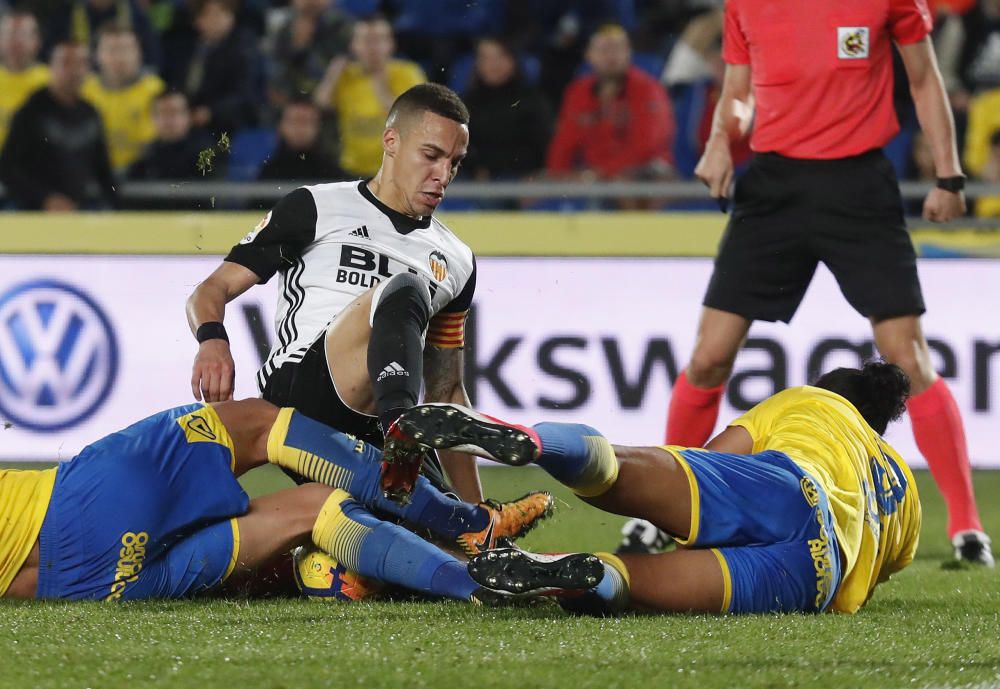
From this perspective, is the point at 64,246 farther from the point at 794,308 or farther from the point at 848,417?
the point at 848,417

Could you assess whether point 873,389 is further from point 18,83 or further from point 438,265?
point 18,83

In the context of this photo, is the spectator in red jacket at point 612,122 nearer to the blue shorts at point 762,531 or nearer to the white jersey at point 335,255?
the white jersey at point 335,255

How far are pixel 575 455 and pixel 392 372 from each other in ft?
1.73

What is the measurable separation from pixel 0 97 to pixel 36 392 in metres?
2.52

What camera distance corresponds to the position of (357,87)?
27.6 ft

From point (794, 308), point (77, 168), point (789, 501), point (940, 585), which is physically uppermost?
point (77, 168)

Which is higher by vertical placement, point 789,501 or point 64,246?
point 64,246

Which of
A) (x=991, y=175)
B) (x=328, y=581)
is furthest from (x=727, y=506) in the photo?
(x=991, y=175)

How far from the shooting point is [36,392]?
7148 millimetres

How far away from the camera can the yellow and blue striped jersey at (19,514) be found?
3.64 m

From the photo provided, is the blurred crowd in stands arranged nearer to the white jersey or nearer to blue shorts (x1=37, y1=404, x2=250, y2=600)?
the white jersey

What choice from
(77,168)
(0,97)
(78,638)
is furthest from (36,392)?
(78,638)

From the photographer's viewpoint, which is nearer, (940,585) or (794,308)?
(940,585)

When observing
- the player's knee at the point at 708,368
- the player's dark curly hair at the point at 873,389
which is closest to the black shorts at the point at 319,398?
the player's dark curly hair at the point at 873,389
